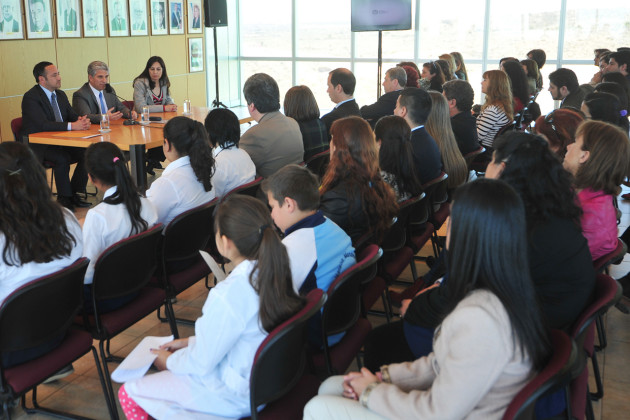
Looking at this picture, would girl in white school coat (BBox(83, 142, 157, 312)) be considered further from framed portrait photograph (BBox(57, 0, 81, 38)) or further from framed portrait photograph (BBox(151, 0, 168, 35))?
framed portrait photograph (BBox(151, 0, 168, 35))

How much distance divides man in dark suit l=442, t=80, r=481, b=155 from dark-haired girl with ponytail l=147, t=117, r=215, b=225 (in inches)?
95.4

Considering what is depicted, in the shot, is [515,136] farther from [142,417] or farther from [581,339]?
[142,417]

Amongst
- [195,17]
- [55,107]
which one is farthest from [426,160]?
[195,17]

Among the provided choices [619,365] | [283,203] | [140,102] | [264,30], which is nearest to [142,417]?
[283,203]

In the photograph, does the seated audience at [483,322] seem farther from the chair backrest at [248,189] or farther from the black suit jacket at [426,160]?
the black suit jacket at [426,160]

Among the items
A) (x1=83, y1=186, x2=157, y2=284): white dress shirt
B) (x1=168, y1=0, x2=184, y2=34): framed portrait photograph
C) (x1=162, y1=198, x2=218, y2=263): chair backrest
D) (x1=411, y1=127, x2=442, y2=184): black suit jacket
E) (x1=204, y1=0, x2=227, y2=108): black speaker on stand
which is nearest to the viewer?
(x1=83, y1=186, x2=157, y2=284): white dress shirt

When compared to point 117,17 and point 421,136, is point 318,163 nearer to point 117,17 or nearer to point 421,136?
point 421,136

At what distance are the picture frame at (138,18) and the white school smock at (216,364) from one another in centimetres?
829

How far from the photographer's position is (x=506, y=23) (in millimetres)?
10922

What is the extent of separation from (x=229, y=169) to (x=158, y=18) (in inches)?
276

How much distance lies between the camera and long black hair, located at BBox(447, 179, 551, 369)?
1.54m

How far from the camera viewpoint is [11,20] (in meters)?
7.04

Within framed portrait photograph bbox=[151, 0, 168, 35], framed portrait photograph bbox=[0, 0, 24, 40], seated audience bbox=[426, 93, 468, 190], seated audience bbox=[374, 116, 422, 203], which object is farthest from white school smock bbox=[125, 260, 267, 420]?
framed portrait photograph bbox=[151, 0, 168, 35]

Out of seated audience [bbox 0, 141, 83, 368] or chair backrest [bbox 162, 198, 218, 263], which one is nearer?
seated audience [bbox 0, 141, 83, 368]
